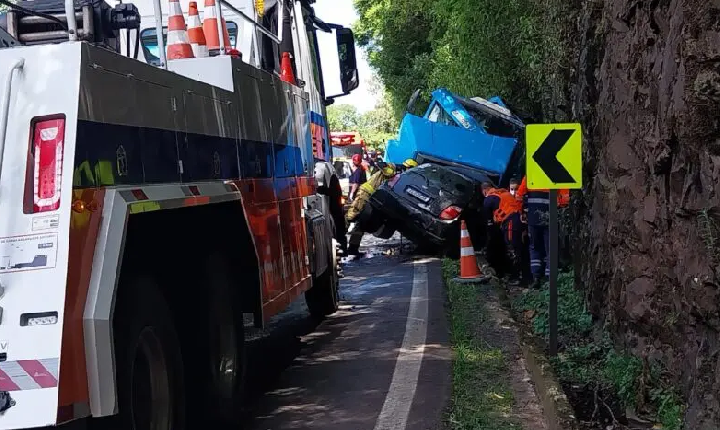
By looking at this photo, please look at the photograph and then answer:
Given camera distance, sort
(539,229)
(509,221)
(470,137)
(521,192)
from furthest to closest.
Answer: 1. (470,137)
2. (521,192)
3. (509,221)
4. (539,229)

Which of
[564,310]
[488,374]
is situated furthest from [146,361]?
[564,310]

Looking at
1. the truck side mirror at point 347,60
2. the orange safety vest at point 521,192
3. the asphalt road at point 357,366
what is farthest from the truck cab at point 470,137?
the truck side mirror at point 347,60

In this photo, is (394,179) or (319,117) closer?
(319,117)

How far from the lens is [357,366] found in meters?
7.46

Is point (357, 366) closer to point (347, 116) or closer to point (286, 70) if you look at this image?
point (286, 70)

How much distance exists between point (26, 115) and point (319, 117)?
266 inches

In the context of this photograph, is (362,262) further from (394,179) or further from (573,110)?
(573,110)

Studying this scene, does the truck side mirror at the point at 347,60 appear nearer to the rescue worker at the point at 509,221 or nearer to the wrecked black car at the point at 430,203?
the rescue worker at the point at 509,221

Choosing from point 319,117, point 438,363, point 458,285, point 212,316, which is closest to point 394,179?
point 458,285

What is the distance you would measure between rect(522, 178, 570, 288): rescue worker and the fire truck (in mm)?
5076

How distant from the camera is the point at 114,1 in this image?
773 centimetres

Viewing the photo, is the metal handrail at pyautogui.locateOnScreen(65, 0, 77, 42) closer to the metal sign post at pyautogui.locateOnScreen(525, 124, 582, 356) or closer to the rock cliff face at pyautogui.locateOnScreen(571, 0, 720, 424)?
the rock cliff face at pyautogui.locateOnScreen(571, 0, 720, 424)

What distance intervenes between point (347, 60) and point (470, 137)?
661 cm

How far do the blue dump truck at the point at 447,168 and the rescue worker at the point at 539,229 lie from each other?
126 inches
